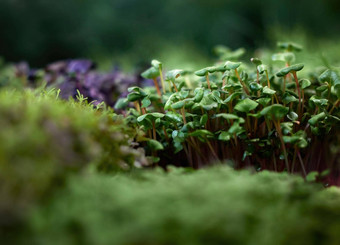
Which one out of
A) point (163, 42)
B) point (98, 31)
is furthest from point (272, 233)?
point (98, 31)

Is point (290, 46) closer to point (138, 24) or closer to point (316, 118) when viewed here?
point (316, 118)

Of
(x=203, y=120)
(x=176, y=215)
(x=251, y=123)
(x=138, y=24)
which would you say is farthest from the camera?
(x=138, y=24)

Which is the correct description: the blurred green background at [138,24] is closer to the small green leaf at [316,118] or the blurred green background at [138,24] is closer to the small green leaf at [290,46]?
the small green leaf at [290,46]

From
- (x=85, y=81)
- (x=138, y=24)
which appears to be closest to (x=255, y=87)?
(x=85, y=81)

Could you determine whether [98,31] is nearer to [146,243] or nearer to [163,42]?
[163,42]

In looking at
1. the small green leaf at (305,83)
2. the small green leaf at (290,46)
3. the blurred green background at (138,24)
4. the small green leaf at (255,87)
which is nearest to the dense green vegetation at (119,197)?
the small green leaf at (255,87)
